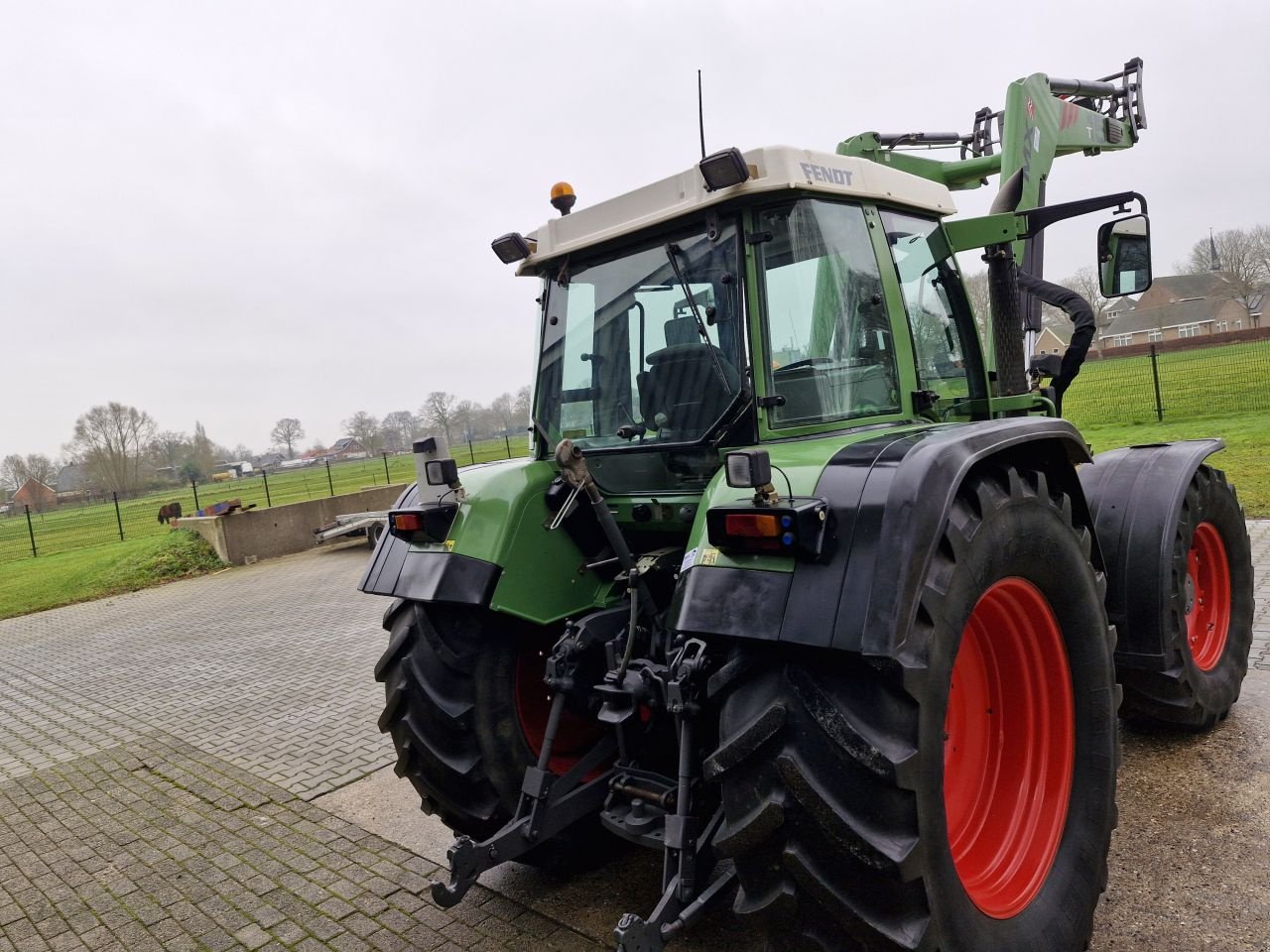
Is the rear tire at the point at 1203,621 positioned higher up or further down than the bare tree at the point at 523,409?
further down

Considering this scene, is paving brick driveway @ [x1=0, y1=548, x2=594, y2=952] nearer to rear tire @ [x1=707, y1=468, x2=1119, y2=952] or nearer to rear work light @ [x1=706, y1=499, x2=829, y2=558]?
rear tire @ [x1=707, y1=468, x2=1119, y2=952]

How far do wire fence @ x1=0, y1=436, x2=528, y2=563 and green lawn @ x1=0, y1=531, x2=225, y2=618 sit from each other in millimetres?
3293

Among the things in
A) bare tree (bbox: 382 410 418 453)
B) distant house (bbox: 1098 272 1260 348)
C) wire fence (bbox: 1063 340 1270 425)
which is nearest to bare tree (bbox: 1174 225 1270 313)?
distant house (bbox: 1098 272 1260 348)

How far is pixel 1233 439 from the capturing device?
1298cm

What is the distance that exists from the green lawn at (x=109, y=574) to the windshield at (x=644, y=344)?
13076 millimetres

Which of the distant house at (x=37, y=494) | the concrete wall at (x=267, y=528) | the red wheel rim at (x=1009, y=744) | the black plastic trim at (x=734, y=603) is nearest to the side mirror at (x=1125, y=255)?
the red wheel rim at (x=1009, y=744)

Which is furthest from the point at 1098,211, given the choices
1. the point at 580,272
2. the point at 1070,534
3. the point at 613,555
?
the point at 613,555

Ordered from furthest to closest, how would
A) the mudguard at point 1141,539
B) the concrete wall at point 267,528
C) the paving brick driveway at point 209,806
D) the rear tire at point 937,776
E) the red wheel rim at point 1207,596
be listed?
1. the concrete wall at point 267,528
2. the red wheel rim at point 1207,596
3. the mudguard at point 1141,539
4. the paving brick driveway at point 209,806
5. the rear tire at point 937,776

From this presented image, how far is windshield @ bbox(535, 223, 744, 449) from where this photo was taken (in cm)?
279

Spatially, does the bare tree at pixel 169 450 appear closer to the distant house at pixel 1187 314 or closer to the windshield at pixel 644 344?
the windshield at pixel 644 344

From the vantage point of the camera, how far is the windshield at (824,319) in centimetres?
273

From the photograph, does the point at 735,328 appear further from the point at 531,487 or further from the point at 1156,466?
the point at 1156,466

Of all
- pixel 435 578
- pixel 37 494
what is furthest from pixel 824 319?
pixel 37 494

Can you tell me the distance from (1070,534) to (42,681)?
9131mm
